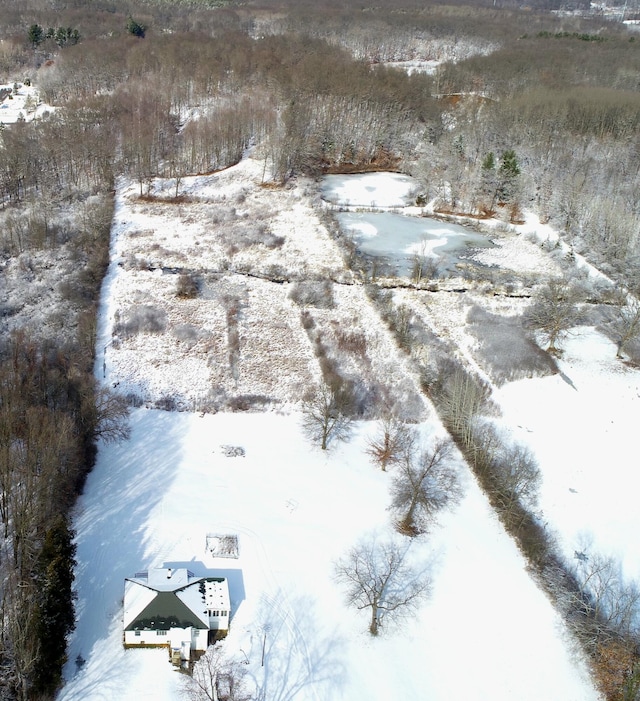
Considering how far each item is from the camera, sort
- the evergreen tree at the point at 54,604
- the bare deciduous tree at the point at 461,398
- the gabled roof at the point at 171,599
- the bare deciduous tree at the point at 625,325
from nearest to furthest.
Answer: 1. the evergreen tree at the point at 54,604
2. the gabled roof at the point at 171,599
3. the bare deciduous tree at the point at 461,398
4. the bare deciduous tree at the point at 625,325

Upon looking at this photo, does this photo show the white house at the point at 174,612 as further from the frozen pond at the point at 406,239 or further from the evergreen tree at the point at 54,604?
the frozen pond at the point at 406,239

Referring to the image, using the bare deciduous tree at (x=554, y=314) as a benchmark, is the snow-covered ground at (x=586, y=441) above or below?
below

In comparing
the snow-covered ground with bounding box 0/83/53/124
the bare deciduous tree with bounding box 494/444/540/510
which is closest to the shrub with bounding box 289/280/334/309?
the bare deciduous tree with bounding box 494/444/540/510

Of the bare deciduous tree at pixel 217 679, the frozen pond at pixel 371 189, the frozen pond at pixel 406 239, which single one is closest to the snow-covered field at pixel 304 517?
the bare deciduous tree at pixel 217 679

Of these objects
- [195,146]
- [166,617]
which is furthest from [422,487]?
[195,146]

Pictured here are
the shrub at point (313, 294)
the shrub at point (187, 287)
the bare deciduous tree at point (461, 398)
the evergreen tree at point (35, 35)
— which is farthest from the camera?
the evergreen tree at point (35, 35)

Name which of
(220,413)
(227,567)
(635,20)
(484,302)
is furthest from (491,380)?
(635,20)

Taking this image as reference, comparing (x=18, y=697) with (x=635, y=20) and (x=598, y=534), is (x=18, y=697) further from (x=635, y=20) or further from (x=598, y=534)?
(x=635, y=20)
